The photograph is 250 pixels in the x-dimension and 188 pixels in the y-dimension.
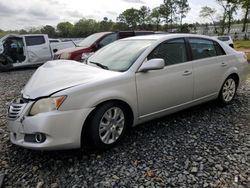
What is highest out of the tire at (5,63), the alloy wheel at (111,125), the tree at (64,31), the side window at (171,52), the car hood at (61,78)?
the side window at (171,52)

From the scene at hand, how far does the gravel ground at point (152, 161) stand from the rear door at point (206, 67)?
646 millimetres

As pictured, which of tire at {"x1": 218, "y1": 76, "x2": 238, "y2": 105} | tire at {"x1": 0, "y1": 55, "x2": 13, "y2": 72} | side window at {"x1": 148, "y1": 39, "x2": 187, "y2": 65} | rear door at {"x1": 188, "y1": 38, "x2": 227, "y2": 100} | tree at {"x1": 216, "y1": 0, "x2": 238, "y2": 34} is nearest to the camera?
side window at {"x1": 148, "y1": 39, "x2": 187, "y2": 65}

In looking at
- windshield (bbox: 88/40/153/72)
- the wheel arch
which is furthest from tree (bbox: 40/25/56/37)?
the wheel arch

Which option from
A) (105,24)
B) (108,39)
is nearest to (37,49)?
(108,39)

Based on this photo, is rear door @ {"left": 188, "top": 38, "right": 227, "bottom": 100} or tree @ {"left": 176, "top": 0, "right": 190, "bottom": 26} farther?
tree @ {"left": 176, "top": 0, "right": 190, "bottom": 26}

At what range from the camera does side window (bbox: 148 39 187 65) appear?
377 cm

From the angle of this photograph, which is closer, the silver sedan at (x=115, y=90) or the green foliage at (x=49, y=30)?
the silver sedan at (x=115, y=90)

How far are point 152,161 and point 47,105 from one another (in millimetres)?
1404

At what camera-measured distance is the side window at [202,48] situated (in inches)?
168

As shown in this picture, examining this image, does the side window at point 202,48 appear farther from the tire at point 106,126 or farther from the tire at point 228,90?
the tire at point 106,126

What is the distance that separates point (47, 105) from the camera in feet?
9.28

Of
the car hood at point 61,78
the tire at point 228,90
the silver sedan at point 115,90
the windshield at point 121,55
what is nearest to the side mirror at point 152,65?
the silver sedan at point 115,90

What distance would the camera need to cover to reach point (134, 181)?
2654 mm

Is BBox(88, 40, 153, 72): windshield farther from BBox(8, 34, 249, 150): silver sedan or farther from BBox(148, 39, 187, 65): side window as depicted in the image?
BBox(148, 39, 187, 65): side window
